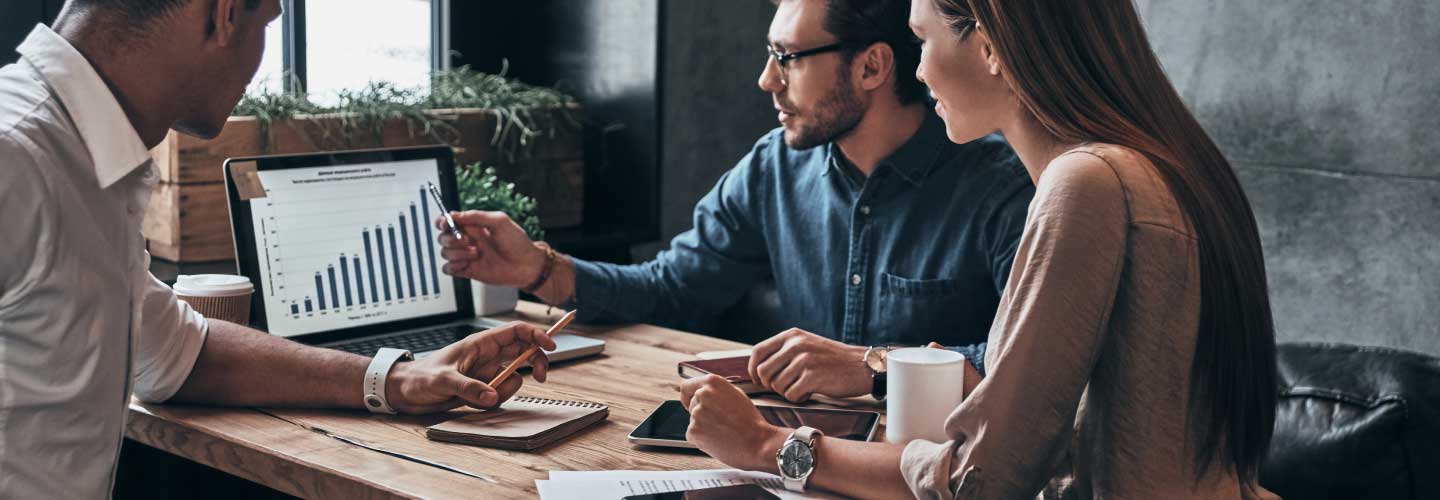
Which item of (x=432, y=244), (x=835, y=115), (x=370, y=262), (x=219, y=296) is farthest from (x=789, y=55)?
(x=219, y=296)

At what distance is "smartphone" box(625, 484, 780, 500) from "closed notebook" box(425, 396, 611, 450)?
0.81ft

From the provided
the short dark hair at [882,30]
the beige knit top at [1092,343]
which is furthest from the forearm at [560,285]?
the beige knit top at [1092,343]

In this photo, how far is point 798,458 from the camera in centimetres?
146

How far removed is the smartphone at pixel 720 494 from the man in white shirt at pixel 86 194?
595mm

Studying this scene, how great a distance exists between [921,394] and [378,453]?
679 mm

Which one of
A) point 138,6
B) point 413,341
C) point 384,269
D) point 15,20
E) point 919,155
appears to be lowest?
point 413,341

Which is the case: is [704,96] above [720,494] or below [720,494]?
A: above

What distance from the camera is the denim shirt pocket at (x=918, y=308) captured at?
7.31 ft

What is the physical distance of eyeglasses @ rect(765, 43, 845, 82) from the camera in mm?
2363

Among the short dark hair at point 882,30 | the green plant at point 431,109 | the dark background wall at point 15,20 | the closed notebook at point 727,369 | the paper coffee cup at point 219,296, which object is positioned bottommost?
the closed notebook at point 727,369

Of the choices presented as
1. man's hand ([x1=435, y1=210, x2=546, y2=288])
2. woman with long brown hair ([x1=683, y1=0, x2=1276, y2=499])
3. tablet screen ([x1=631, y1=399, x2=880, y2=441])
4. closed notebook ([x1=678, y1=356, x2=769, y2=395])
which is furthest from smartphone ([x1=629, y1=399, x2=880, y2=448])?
man's hand ([x1=435, y1=210, x2=546, y2=288])

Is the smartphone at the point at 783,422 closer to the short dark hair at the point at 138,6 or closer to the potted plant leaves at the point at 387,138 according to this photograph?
the short dark hair at the point at 138,6

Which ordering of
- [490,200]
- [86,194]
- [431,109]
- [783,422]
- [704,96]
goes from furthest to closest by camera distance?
[704,96] < [431,109] < [490,200] < [783,422] < [86,194]

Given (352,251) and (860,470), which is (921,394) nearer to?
(860,470)
